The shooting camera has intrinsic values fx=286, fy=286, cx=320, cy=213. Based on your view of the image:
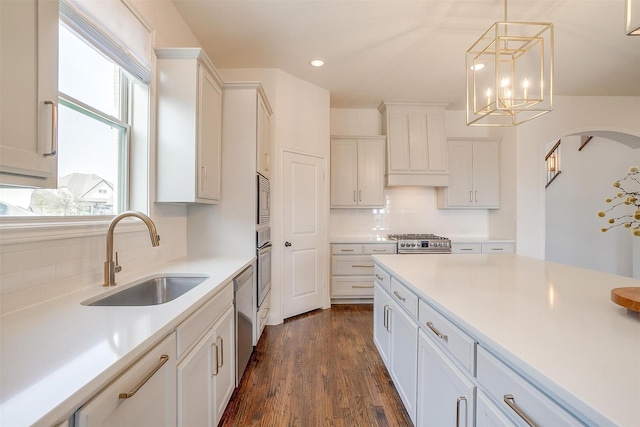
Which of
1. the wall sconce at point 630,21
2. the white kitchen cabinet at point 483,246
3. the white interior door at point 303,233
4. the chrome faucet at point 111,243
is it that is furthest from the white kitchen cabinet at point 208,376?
the white kitchen cabinet at point 483,246

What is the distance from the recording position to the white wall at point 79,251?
107cm

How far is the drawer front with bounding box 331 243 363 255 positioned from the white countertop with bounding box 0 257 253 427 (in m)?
2.78

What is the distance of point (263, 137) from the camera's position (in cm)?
289

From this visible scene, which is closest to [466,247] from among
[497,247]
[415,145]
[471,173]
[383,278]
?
[497,247]

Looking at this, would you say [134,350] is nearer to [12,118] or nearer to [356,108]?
[12,118]

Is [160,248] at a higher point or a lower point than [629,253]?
higher

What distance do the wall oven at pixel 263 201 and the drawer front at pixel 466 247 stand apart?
2.70 metres

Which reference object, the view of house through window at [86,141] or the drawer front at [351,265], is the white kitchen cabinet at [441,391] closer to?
the view of house through window at [86,141]

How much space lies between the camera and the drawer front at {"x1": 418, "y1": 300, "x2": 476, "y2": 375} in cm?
102

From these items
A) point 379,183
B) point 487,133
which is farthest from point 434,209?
point 487,133

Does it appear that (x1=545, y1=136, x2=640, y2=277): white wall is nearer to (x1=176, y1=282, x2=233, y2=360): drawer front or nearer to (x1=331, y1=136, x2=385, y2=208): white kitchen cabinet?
(x1=331, y1=136, x2=385, y2=208): white kitchen cabinet

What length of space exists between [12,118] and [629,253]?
6997 millimetres

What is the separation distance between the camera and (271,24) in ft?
8.42

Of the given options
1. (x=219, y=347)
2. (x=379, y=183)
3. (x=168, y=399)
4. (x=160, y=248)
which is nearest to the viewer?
(x=168, y=399)
